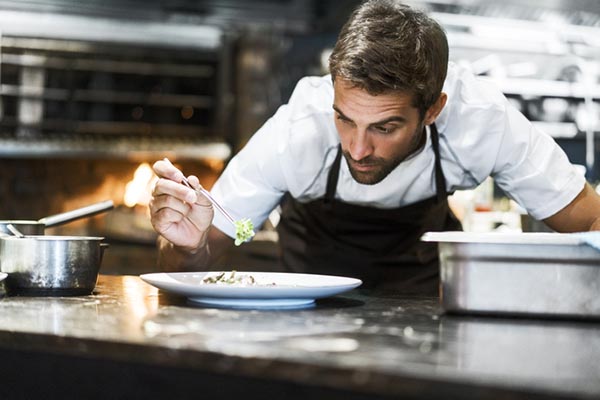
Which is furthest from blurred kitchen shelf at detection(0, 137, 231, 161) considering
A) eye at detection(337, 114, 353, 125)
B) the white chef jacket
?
eye at detection(337, 114, 353, 125)

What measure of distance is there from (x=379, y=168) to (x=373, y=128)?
13 centimetres

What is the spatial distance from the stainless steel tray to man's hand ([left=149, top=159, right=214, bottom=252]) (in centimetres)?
61

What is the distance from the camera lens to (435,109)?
89.9 inches

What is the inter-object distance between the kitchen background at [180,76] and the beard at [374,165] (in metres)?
3.28

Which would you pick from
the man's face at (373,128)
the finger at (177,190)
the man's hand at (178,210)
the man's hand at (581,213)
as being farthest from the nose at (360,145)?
the man's hand at (581,213)

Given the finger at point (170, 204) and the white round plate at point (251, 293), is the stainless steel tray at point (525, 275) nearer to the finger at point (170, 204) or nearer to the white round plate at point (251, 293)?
the white round plate at point (251, 293)

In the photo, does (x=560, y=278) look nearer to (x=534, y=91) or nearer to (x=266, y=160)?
(x=266, y=160)

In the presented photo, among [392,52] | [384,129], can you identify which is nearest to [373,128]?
[384,129]

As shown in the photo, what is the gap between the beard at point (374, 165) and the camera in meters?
2.19

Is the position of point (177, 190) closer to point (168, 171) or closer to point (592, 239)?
point (168, 171)

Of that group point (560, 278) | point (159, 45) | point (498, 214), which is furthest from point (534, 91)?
point (560, 278)

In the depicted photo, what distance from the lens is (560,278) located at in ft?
4.68

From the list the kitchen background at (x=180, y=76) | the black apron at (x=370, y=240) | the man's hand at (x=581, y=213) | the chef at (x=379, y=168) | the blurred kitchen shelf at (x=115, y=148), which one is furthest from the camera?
the blurred kitchen shelf at (x=115, y=148)

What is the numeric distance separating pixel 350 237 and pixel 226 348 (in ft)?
5.40
